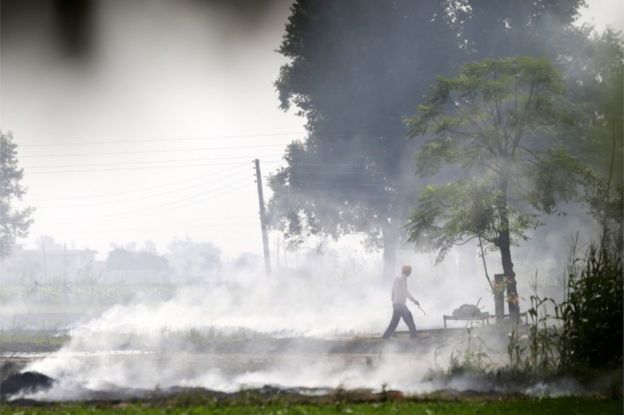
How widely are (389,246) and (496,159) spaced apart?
73.1 ft

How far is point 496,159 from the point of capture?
2336 cm

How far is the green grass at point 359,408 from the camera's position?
37.8ft

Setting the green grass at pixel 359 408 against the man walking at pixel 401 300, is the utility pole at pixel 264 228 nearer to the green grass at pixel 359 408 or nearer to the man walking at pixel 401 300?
the man walking at pixel 401 300

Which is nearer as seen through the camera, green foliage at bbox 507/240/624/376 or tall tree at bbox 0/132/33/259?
green foliage at bbox 507/240/624/376

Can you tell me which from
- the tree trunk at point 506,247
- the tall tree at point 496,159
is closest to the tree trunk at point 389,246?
the tall tree at point 496,159

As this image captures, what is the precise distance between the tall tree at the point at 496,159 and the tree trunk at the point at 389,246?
21310 millimetres

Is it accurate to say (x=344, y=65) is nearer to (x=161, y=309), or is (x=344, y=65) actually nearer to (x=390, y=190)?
(x=390, y=190)

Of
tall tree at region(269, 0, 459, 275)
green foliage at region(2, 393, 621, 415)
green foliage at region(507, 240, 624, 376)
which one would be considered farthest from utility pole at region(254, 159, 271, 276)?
green foliage at region(2, 393, 621, 415)

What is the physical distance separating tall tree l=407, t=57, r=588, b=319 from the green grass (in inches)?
400

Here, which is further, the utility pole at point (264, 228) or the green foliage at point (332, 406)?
the utility pole at point (264, 228)

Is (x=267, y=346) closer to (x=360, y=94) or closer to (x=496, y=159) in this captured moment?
(x=496, y=159)

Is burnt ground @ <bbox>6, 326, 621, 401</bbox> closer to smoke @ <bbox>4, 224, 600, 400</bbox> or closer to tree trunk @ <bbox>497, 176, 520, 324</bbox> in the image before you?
smoke @ <bbox>4, 224, 600, 400</bbox>

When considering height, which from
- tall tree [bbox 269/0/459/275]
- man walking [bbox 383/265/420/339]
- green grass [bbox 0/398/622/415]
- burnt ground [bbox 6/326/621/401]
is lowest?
green grass [bbox 0/398/622/415]

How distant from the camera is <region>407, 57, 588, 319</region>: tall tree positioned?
74.6 feet
